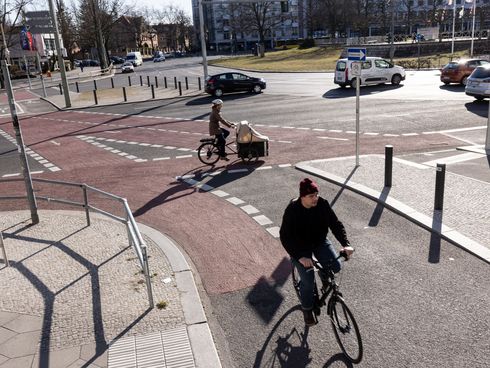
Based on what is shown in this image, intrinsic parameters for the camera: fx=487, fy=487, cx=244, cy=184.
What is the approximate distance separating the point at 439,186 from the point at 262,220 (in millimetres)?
3030

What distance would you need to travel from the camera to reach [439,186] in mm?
8164

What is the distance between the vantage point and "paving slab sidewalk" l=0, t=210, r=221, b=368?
4.75 meters

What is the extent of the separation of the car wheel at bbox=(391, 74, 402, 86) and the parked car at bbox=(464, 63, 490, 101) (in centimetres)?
917

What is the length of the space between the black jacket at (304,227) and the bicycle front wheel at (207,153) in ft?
26.9

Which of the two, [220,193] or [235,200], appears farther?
[220,193]

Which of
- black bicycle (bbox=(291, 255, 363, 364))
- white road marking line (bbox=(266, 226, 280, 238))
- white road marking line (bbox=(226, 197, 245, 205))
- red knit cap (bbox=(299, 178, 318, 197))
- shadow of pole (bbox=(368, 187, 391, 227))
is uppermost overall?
red knit cap (bbox=(299, 178, 318, 197))

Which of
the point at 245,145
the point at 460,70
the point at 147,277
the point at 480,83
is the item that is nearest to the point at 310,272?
the point at 147,277

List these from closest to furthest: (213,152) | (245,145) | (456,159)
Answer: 1. (456,159)
2. (245,145)
3. (213,152)

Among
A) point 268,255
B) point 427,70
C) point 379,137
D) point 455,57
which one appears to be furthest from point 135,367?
point 455,57

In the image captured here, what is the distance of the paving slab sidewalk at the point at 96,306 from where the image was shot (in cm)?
475

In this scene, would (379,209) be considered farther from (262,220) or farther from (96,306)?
(96,306)

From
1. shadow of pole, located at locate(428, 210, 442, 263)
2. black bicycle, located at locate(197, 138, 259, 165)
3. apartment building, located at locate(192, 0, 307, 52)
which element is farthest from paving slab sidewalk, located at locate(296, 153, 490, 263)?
apartment building, located at locate(192, 0, 307, 52)

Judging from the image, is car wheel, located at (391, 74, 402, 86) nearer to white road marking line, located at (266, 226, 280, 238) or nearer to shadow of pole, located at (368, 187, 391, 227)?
shadow of pole, located at (368, 187, 391, 227)

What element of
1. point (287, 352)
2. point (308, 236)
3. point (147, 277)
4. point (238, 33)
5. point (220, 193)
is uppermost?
point (238, 33)
